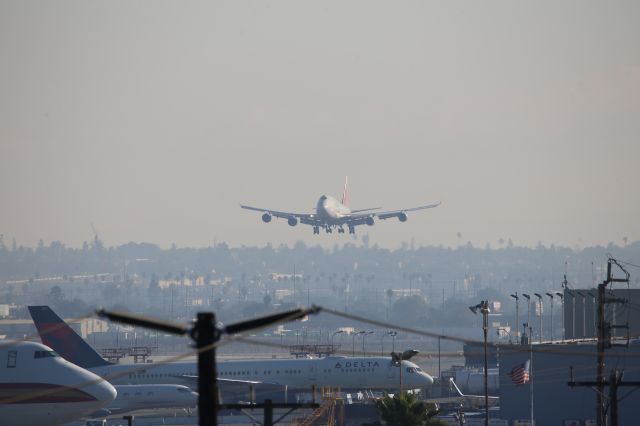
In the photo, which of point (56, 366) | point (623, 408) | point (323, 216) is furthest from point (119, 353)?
point (56, 366)

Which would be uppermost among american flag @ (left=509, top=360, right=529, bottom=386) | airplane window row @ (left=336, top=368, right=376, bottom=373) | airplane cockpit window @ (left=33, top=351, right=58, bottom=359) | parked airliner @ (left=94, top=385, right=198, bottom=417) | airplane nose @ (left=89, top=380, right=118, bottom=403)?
airplane cockpit window @ (left=33, top=351, right=58, bottom=359)

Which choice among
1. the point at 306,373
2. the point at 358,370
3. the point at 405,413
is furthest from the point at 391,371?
the point at 405,413

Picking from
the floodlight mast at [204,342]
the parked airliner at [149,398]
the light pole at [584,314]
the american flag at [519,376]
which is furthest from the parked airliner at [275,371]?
the floodlight mast at [204,342]

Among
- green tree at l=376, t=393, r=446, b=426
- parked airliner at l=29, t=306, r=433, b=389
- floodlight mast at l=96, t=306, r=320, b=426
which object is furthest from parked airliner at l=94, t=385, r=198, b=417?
floodlight mast at l=96, t=306, r=320, b=426

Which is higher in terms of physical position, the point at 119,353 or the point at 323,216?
the point at 323,216

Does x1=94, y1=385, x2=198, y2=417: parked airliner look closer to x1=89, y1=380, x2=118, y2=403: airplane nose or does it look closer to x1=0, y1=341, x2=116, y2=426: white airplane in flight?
x1=89, y1=380, x2=118, y2=403: airplane nose

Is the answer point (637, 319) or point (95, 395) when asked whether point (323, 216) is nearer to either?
point (637, 319)

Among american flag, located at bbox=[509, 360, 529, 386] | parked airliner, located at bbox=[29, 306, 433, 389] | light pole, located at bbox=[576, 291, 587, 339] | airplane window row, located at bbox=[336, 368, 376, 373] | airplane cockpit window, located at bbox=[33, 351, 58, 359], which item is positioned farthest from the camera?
light pole, located at bbox=[576, 291, 587, 339]
